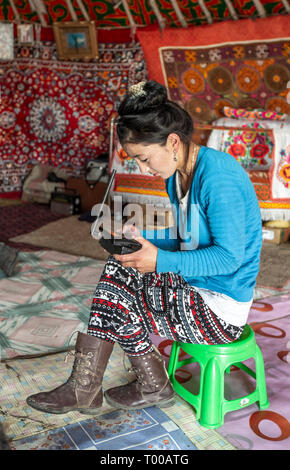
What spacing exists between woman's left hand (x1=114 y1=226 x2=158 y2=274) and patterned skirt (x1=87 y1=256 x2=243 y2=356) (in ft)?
0.30

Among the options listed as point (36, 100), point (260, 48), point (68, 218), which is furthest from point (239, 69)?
point (36, 100)

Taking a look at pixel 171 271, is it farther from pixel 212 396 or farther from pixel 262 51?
pixel 262 51

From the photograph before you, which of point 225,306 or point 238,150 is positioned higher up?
point 238,150

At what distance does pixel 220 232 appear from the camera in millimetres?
1135

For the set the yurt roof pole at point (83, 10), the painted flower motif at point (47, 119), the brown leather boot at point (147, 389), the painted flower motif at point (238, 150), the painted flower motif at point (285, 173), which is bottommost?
the brown leather boot at point (147, 389)

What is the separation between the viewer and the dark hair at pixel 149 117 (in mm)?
1118

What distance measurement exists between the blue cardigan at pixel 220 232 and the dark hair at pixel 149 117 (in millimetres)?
119

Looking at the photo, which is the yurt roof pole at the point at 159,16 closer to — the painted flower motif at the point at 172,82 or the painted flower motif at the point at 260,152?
the painted flower motif at the point at 172,82

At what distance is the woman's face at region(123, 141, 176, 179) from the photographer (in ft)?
3.85

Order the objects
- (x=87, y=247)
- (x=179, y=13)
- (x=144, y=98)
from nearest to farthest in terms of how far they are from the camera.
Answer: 1. (x=144, y=98)
2. (x=87, y=247)
3. (x=179, y=13)

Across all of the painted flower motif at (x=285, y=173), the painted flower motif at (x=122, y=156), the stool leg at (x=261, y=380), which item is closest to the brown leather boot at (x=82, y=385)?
the stool leg at (x=261, y=380)

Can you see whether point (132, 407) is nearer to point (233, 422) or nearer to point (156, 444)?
point (156, 444)

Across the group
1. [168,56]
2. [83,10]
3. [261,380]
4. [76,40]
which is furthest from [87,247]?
[83,10]

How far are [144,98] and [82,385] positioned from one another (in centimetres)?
81
